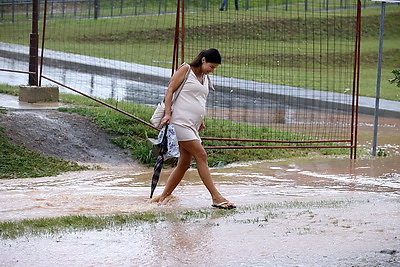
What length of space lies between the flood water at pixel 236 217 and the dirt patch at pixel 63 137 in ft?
1.93

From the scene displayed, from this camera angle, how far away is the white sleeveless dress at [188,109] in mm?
8750

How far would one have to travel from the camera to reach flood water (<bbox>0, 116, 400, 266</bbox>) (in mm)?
6680

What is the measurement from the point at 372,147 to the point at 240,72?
1035cm

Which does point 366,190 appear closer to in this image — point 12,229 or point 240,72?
point 12,229

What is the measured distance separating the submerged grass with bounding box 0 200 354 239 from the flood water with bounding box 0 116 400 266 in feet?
0.14

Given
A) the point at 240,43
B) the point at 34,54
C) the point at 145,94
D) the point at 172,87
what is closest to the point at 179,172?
the point at 172,87

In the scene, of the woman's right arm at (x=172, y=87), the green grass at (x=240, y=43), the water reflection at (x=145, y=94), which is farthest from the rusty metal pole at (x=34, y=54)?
the green grass at (x=240, y=43)

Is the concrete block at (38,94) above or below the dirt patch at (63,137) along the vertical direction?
above

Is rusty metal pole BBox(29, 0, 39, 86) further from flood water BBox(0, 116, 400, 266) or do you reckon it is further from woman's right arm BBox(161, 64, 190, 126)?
woman's right arm BBox(161, 64, 190, 126)

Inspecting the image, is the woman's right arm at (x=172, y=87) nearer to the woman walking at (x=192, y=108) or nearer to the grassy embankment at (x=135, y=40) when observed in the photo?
the woman walking at (x=192, y=108)

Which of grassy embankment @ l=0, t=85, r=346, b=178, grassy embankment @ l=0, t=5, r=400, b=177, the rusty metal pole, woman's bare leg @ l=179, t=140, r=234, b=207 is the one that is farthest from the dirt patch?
woman's bare leg @ l=179, t=140, r=234, b=207

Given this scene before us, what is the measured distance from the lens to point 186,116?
8.76 meters

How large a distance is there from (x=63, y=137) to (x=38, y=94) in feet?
7.33

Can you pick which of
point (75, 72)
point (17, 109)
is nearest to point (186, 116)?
point (17, 109)
